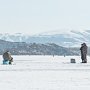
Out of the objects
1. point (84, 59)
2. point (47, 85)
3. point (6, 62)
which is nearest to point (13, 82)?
point (47, 85)

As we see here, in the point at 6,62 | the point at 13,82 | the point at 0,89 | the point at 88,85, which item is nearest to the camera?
the point at 0,89

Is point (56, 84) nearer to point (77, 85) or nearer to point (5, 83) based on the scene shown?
point (77, 85)

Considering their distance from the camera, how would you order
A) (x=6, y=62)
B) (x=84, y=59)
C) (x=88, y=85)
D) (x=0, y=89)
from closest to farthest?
(x=0, y=89)
(x=88, y=85)
(x=6, y=62)
(x=84, y=59)

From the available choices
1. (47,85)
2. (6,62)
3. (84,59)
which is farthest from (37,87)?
(84,59)

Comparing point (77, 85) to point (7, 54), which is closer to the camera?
point (77, 85)

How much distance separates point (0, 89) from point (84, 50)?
81.5ft

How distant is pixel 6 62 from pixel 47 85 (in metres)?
20.1

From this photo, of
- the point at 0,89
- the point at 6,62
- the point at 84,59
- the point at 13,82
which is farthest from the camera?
the point at 84,59

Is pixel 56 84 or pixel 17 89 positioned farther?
pixel 56 84

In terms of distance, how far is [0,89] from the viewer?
15.7 metres

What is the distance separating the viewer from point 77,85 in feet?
57.5

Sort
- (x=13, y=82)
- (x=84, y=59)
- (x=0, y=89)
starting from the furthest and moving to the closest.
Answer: (x=84, y=59)
(x=13, y=82)
(x=0, y=89)

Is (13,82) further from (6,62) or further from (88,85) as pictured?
(6,62)

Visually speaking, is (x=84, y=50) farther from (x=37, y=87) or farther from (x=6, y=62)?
(x=37, y=87)
